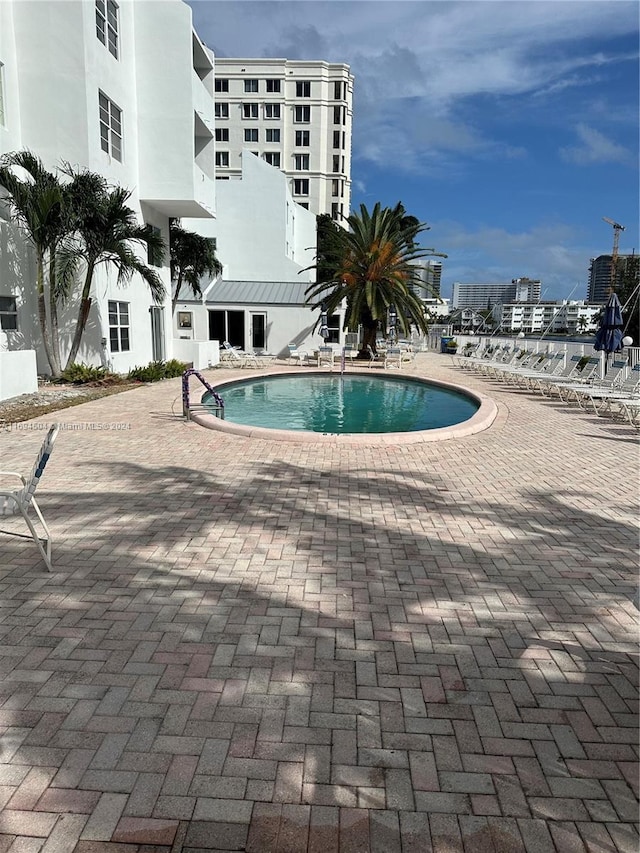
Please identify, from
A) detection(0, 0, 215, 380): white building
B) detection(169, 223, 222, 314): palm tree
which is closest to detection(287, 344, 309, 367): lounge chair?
detection(0, 0, 215, 380): white building

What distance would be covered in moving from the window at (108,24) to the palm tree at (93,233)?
475cm

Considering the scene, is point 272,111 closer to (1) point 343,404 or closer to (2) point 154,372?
(2) point 154,372

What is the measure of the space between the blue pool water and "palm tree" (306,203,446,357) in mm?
4845

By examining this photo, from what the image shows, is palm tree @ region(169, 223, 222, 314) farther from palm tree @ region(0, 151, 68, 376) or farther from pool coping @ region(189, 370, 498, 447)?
pool coping @ region(189, 370, 498, 447)

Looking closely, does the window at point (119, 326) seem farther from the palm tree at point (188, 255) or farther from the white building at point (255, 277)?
the palm tree at point (188, 255)

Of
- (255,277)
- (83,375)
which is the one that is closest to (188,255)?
(255,277)

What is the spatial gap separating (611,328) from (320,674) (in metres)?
15.7

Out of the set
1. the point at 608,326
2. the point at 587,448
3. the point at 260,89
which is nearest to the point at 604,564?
the point at 587,448

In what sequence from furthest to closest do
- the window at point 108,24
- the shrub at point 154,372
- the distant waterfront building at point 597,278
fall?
1. the distant waterfront building at point 597,278
2. the shrub at point 154,372
3. the window at point 108,24

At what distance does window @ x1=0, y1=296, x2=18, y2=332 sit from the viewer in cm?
1491

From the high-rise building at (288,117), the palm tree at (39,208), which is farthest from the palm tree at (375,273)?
the high-rise building at (288,117)

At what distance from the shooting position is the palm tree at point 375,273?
25156 millimetres

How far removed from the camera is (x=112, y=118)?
17672 millimetres

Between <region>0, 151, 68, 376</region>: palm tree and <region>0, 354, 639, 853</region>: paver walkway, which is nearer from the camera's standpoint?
<region>0, 354, 639, 853</region>: paver walkway
